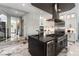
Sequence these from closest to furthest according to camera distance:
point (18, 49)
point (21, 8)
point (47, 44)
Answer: point (47, 44)
point (21, 8)
point (18, 49)

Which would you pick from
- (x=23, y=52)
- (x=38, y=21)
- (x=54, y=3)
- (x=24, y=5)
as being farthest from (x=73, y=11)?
(x=23, y=52)

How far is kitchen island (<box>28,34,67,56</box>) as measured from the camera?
6.54 ft

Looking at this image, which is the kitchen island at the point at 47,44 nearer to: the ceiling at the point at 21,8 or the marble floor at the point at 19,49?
the marble floor at the point at 19,49

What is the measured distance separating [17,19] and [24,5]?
16.4 inches

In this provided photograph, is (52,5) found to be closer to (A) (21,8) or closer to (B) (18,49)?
(A) (21,8)

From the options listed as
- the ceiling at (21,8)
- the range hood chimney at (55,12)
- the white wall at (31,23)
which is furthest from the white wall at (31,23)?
the range hood chimney at (55,12)

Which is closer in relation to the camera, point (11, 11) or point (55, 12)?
point (11, 11)

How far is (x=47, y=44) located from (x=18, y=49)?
0.82m

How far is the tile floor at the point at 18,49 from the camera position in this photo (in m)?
2.09

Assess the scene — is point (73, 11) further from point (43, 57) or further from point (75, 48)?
point (43, 57)

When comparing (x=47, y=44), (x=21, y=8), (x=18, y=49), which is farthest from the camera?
(x=18, y=49)

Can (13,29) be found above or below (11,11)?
below

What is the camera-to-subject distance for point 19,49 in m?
2.23

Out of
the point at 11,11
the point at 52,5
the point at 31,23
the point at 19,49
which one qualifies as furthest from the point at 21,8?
the point at 19,49
